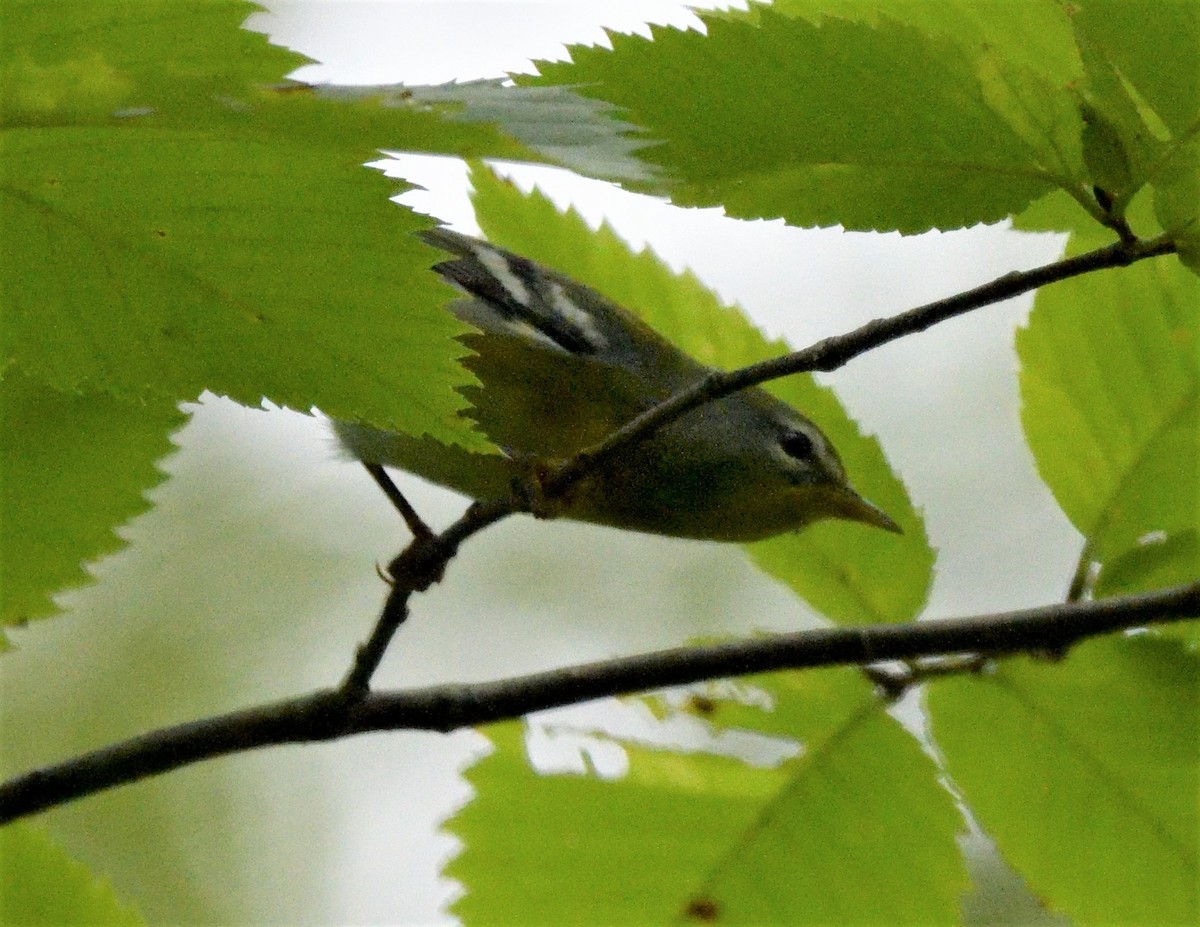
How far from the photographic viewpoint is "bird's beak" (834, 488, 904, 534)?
100 centimetres

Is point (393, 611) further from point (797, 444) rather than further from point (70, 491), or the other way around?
point (797, 444)

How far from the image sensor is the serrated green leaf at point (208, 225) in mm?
428

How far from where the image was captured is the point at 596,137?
481 millimetres

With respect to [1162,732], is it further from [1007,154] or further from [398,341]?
[398,341]

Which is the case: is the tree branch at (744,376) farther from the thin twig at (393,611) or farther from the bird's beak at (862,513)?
the bird's beak at (862,513)

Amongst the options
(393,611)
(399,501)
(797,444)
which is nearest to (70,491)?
(393,611)

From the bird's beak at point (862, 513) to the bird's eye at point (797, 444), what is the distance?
0.23 meters

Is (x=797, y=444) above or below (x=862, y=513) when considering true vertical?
below

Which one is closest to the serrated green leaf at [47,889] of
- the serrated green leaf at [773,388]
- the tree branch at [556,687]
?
the tree branch at [556,687]

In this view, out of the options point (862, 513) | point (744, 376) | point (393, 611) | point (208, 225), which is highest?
point (208, 225)

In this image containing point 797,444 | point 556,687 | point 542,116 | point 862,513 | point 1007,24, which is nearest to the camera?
point 542,116

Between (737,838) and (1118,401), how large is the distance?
A: 39cm

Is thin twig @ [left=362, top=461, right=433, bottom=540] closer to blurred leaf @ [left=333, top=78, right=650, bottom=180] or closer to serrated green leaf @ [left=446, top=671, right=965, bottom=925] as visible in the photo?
serrated green leaf @ [left=446, top=671, right=965, bottom=925]

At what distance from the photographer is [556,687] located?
82 cm
